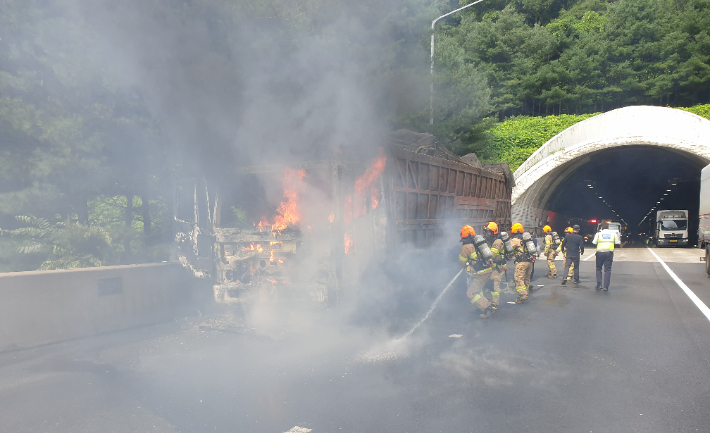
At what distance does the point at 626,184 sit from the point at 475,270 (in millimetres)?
38137

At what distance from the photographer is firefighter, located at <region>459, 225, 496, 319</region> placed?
7.37m

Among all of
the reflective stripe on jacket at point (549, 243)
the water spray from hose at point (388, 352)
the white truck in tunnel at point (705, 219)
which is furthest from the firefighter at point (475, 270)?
the white truck in tunnel at point (705, 219)

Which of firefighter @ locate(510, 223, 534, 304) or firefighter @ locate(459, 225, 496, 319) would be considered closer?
firefighter @ locate(459, 225, 496, 319)

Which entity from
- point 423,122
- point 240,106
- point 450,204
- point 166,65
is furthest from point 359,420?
point 423,122

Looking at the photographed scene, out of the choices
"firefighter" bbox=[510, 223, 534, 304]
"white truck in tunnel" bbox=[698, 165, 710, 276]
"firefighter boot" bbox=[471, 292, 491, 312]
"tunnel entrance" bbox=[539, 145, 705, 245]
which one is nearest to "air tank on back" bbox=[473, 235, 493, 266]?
"firefighter boot" bbox=[471, 292, 491, 312]

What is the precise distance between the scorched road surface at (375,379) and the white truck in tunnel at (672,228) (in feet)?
78.5

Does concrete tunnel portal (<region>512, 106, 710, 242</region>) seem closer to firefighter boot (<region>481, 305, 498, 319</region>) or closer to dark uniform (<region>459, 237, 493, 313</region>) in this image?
firefighter boot (<region>481, 305, 498, 319</region>)

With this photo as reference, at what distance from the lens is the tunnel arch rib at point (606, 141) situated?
21.9 metres

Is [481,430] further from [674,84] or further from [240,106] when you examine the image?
[674,84]

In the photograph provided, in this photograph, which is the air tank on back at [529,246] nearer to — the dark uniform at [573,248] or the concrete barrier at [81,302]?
the dark uniform at [573,248]

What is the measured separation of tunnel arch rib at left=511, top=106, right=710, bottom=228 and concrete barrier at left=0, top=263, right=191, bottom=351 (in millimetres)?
19779

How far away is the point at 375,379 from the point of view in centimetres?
453

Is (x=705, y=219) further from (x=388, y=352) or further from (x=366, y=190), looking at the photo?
(x=388, y=352)

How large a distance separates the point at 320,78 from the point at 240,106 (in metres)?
1.52
